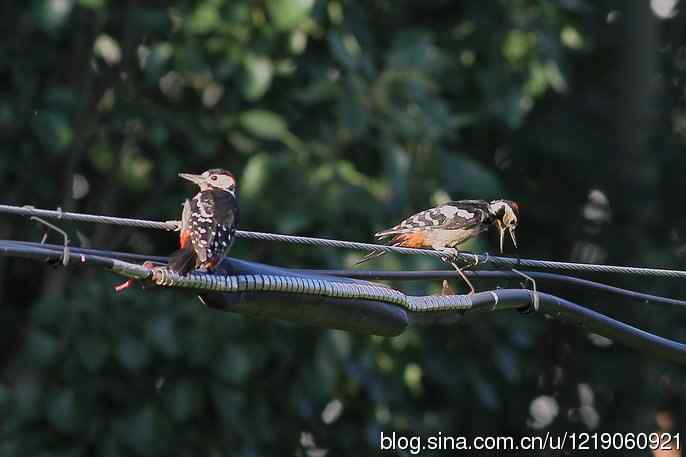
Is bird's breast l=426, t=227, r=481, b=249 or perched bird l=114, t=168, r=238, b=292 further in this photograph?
bird's breast l=426, t=227, r=481, b=249

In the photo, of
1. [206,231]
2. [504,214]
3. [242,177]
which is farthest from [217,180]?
[242,177]

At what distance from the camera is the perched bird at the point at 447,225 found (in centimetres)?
671

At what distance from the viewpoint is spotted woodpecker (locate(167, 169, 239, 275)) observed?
15.7ft

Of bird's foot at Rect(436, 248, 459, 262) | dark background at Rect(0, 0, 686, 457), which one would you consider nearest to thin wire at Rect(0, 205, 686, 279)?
bird's foot at Rect(436, 248, 459, 262)

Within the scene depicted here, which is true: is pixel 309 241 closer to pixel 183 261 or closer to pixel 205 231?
pixel 205 231

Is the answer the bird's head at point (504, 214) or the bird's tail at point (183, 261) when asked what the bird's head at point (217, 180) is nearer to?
the bird's tail at point (183, 261)

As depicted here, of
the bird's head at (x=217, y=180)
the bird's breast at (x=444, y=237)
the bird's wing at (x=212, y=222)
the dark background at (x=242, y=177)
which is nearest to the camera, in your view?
the bird's wing at (x=212, y=222)

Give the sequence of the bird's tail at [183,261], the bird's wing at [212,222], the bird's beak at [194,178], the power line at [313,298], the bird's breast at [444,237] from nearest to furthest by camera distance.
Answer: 1. the power line at [313,298]
2. the bird's tail at [183,261]
3. the bird's wing at [212,222]
4. the bird's beak at [194,178]
5. the bird's breast at [444,237]

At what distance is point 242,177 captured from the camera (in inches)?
329

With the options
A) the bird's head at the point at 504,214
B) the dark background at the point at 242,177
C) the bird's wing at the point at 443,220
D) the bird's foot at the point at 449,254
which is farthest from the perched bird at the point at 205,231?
the dark background at the point at 242,177

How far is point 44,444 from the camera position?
8477 mm

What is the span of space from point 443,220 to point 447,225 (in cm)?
3

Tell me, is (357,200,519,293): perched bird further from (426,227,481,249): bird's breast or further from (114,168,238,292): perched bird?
(114,168,238,292): perched bird

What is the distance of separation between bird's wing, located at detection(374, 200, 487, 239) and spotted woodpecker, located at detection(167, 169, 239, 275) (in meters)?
1.20
